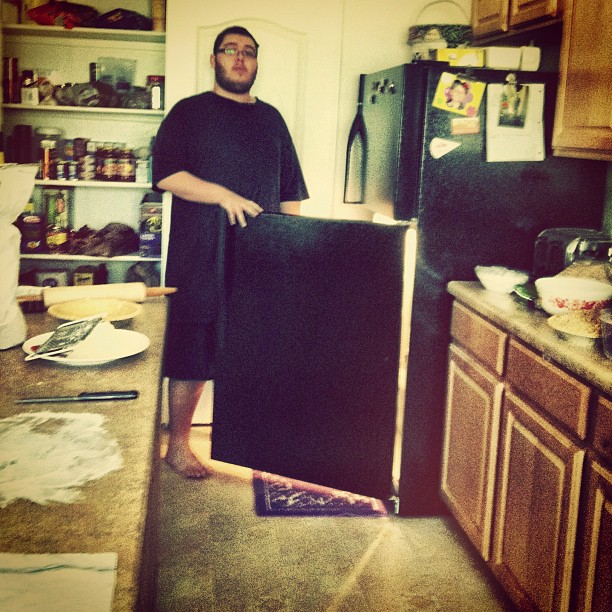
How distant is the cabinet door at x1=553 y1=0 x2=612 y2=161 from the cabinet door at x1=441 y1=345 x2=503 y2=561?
0.77 m

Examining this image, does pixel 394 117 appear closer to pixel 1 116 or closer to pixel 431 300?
pixel 431 300

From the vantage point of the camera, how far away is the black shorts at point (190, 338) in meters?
2.85

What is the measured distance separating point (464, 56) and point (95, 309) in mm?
1721

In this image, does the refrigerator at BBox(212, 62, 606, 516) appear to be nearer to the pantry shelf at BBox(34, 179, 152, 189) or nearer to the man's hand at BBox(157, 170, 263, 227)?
the man's hand at BBox(157, 170, 263, 227)

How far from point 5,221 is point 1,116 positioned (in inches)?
99.5

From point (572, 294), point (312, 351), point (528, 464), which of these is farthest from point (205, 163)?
point (528, 464)

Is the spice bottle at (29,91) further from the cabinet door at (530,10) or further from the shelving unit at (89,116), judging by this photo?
the cabinet door at (530,10)

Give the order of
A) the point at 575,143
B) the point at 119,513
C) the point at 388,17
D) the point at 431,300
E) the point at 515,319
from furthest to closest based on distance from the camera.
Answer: the point at 388,17
the point at 431,300
the point at 575,143
the point at 515,319
the point at 119,513

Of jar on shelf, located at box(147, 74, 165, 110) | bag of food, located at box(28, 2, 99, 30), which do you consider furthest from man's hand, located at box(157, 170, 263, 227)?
bag of food, located at box(28, 2, 99, 30)

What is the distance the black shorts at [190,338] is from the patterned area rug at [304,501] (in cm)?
55

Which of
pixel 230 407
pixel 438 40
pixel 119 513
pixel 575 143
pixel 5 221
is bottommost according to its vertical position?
pixel 230 407

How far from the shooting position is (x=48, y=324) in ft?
5.53

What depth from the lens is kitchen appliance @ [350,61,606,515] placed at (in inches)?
93.6

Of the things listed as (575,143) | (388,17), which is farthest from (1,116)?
(575,143)
